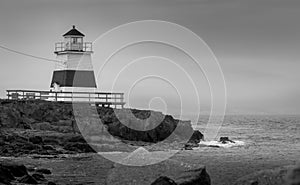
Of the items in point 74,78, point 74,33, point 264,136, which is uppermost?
point 74,33

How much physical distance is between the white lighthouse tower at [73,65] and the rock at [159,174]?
24.1 metres

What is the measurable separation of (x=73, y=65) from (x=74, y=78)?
121 cm

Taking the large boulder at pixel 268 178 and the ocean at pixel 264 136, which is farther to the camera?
the ocean at pixel 264 136

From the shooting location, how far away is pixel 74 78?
48.8 metres

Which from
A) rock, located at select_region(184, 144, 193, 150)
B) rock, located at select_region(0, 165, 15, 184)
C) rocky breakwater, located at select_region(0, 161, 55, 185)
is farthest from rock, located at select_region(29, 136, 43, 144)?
rock, located at select_region(0, 165, 15, 184)

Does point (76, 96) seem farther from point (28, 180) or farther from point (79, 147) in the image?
point (28, 180)

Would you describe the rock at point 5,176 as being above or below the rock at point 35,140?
below

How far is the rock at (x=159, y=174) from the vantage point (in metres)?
18.2

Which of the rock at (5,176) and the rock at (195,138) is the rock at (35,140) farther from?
the rock at (195,138)

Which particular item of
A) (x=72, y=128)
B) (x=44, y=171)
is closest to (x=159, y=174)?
(x=44, y=171)

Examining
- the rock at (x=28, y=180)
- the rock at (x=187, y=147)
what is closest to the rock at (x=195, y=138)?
the rock at (x=187, y=147)

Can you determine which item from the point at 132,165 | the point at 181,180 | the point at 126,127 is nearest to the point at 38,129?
the point at 126,127

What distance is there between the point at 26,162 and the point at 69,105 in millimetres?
16537

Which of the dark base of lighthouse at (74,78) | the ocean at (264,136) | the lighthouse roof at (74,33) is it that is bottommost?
the ocean at (264,136)
